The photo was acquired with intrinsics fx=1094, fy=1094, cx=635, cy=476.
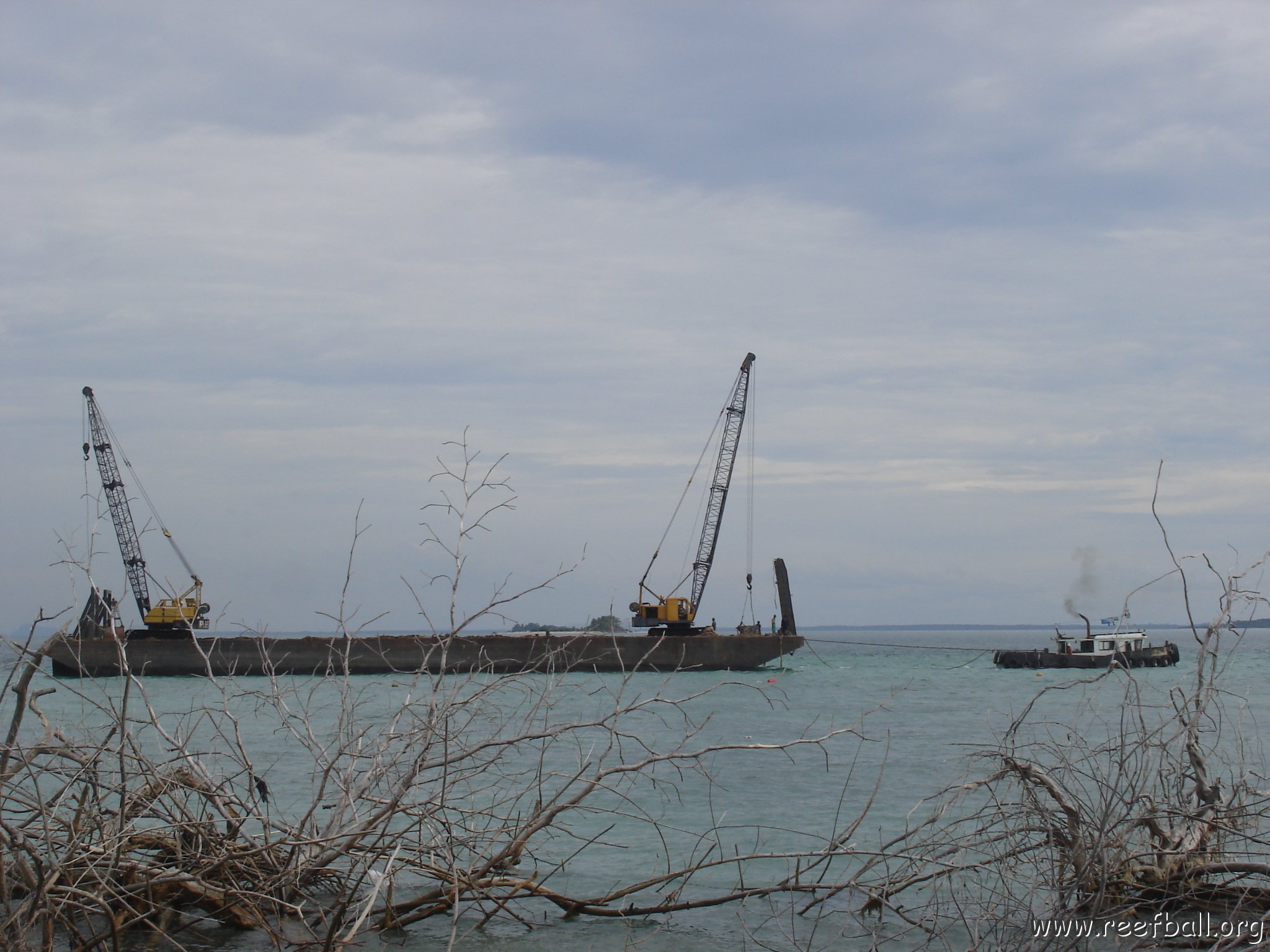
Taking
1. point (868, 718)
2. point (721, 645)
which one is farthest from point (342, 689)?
point (721, 645)

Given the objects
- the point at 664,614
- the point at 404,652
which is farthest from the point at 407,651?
the point at 664,614

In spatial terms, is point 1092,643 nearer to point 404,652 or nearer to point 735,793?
point 404,652

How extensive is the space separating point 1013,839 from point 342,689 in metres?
5.07

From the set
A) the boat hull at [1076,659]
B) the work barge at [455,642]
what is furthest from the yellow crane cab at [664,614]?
the boat hull at [1076,659]

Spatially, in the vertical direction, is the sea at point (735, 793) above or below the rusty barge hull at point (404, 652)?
above

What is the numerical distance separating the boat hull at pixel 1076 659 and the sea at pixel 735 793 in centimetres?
1706

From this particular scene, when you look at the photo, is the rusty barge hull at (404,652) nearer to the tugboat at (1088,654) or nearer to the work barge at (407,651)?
the work barge at (407,651)

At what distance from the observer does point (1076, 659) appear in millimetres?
59031

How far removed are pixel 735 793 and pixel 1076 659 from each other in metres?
48.2

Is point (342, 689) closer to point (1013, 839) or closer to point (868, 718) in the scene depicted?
point (1013, 839)

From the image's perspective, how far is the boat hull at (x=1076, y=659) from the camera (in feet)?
194

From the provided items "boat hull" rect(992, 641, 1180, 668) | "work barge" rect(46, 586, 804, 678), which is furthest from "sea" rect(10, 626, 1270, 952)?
"boat hull" rect(992, 641, 1180, 668)

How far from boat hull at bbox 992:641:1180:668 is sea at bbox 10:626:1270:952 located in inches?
672

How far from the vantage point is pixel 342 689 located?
24.9 ft
